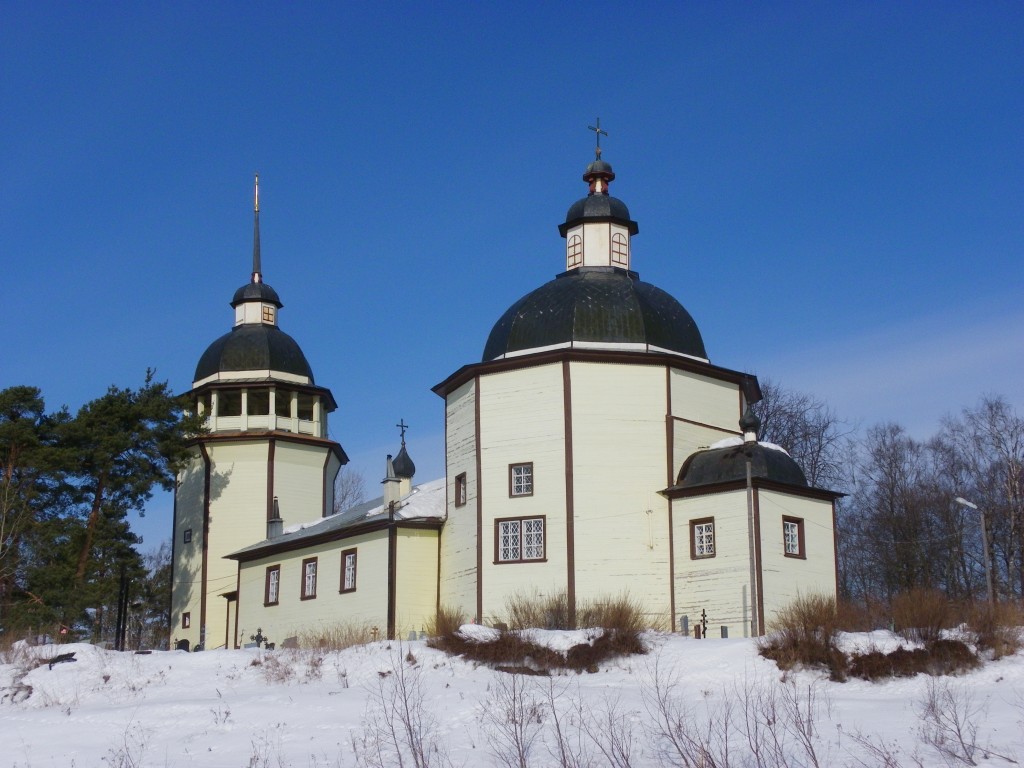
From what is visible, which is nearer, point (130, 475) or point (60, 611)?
point (60, 611)

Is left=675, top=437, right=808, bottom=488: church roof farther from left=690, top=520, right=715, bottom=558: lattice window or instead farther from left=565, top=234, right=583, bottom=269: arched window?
left=565, top=234, right=583, bottom=269: arched window

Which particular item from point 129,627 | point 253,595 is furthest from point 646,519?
point 129,627

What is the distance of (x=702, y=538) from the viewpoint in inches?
1138

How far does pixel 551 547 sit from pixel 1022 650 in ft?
37.8

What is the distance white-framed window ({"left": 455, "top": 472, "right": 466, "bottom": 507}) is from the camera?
31.6 metres

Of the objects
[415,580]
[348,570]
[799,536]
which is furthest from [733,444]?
[348,570]

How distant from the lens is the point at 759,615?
27.1 metres

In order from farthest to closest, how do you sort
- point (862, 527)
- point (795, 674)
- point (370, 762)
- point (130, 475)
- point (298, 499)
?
point (862, 527) → point (298, 499) → point (130, 475) → point (795, 674) → point (370, 762)

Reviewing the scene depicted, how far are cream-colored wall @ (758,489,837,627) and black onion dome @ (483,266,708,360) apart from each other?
16.6ft

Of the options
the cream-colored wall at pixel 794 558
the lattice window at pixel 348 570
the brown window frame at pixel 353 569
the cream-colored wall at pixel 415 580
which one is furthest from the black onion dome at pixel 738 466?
the lattice window at pixel 348 570

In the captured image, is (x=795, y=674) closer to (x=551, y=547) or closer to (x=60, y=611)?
(x=551, y=547)

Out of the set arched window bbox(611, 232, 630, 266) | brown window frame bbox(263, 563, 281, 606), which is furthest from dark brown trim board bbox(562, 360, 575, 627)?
brown window frame bbox(263, 563, 281, 606)

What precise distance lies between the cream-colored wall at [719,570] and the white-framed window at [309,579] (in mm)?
11292

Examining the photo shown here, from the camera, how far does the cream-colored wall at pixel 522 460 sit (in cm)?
2938
